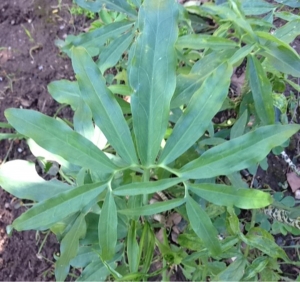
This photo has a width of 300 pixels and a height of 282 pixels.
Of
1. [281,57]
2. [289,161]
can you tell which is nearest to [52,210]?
[281,57]

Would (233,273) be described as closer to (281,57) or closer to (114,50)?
(281,57)

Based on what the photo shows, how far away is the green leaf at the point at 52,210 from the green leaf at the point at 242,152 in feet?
0.75

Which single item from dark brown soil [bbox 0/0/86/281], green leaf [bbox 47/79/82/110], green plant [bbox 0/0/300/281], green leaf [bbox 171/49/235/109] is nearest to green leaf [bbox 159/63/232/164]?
green plant [bbox 0/0/300/281]

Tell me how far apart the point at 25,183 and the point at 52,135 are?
225 mm

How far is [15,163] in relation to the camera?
0.97m

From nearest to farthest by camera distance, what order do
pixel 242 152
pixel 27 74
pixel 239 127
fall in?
pixel 242 152, pixel 239 127, pixel 27 74

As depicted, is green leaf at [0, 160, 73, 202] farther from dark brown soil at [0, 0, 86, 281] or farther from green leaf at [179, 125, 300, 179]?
dark brown soil at [0, 0, 86, 281]

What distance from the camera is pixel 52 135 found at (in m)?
0.80

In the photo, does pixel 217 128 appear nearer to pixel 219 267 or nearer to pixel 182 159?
pixel 182 159

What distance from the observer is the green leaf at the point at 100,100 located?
2.63 ft

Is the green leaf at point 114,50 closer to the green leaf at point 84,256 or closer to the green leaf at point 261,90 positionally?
the green leaf at point 261,90

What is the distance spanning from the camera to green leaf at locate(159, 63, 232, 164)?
0.78 meters

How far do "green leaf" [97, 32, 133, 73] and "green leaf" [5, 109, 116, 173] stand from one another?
0.38 m

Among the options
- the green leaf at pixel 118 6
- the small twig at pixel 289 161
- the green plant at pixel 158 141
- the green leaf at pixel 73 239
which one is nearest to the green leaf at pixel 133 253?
the green plant at pixel 158 141
